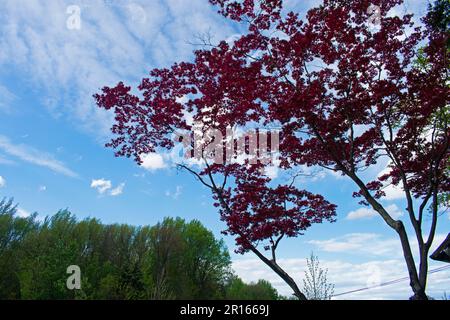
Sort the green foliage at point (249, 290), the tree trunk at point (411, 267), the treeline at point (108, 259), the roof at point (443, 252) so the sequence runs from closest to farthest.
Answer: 1. the tree trunk at point (411, 267)
2. the roof at point (443, 252)
3. the treeline at point (108, 259)
4. the green foliage at point (249, 290)

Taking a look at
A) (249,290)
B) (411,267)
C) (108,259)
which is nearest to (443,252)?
(411,267)

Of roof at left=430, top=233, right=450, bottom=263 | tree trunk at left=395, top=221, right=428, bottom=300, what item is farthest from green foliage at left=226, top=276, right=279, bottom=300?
tree trunk at left=395, top=221, right=428, bottom=300

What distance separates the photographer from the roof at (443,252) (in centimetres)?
862

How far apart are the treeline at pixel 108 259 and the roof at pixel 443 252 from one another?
51.2 feet

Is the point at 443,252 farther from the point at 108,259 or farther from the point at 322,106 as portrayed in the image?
the point at 108,259

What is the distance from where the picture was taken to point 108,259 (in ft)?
94.5

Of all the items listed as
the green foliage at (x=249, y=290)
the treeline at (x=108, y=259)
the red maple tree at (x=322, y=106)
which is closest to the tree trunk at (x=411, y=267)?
the red maple tree at (x=322, y=106)

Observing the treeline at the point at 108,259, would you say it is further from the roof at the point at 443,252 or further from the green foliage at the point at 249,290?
the roof at the point at 443,252

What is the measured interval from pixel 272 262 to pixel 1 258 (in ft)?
83.2

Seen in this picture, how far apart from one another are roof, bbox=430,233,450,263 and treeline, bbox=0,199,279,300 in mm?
15597

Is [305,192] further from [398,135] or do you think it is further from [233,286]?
[233,286]

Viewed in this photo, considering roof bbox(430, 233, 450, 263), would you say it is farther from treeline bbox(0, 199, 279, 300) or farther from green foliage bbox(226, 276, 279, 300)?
green foliage bbox(226, 276, 279, 300)
